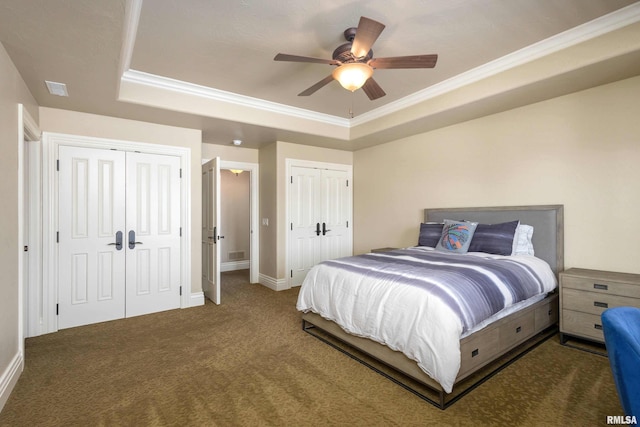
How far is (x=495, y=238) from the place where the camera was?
131 inches

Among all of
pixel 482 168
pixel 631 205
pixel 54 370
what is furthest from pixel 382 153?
pixel 54 370

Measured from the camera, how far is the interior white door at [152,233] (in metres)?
3.77

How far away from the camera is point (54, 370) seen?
2.48 m

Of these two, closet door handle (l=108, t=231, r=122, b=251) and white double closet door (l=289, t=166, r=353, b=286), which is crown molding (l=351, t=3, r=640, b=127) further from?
closet door handle (l=108, t=231, r=122, b=251)

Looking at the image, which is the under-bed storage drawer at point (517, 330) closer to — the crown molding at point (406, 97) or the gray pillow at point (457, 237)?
the gray pillow at point (457, 237)

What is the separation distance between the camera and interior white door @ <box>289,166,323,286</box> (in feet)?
16.9

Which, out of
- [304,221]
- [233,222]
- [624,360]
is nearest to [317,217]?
[304,221]

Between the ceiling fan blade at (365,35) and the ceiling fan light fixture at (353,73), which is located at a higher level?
the ceiling fan blade at (365,35)

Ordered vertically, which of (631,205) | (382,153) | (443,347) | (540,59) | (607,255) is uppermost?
(540,59)

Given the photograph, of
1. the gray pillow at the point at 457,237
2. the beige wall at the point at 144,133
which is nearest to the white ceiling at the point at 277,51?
the beige wall at the point at 144,133

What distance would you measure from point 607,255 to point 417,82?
2.52m

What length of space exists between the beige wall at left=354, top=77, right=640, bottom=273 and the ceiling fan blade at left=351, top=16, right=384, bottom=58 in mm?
2350

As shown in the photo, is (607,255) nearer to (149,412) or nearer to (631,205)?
(631,205)

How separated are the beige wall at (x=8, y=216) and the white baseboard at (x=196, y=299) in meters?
1.85
